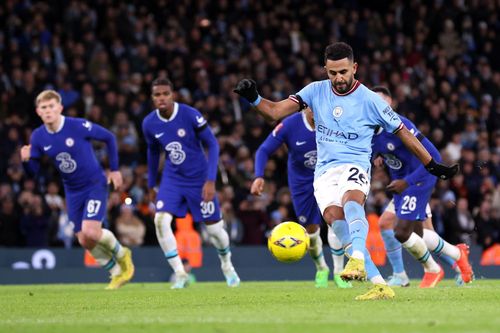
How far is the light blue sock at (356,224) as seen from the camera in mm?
9742

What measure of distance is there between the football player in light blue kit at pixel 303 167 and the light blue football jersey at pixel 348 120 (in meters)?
3.41

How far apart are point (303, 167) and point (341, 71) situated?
4491 mm

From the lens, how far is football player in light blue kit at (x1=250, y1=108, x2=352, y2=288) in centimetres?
1416

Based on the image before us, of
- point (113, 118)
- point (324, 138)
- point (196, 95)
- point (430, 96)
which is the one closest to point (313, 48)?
point (430, 96)

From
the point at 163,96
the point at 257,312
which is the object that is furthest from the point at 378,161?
the point at 257,312

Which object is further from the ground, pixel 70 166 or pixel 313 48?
pixel 313 48

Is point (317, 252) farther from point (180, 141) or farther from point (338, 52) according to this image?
point (338, 52)

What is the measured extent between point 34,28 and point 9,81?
1773mm

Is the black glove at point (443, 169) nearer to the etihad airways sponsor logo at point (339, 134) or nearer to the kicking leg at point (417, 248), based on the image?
the etihad airways sponsor logo at point (339, 134)

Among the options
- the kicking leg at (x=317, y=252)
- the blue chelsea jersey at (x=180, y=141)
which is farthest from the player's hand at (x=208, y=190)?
Answer: the kicking leg at (x=317, y=252)

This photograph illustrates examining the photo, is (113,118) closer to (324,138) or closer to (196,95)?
(196,95)

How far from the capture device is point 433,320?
307 inches

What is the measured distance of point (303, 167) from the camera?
14.5 m

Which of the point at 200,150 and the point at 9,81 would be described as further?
the point at 9,81
